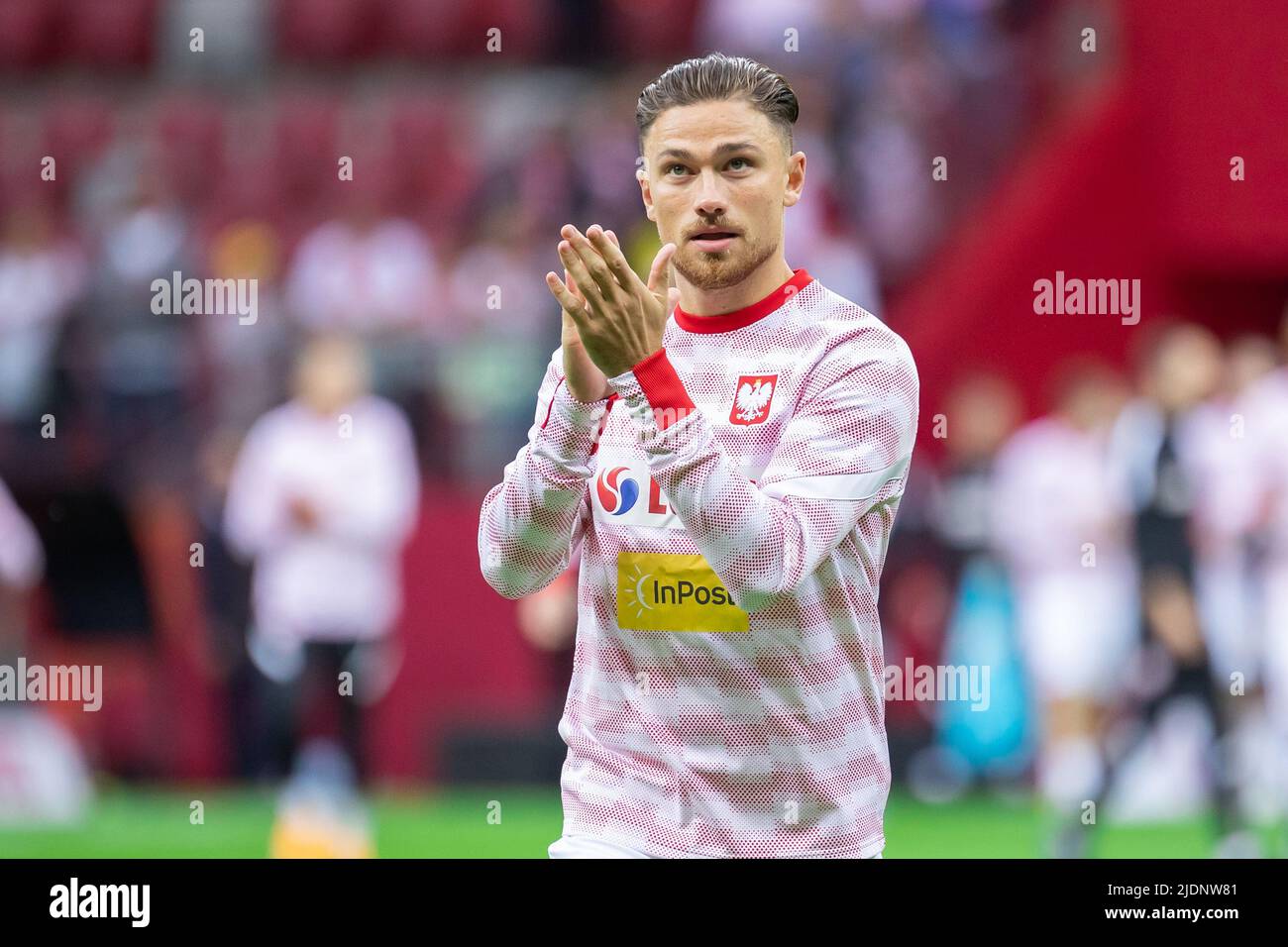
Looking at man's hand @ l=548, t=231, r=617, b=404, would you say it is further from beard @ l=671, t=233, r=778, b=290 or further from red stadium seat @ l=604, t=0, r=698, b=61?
red stadium seat @ l=604, t=0, r=698, b=61

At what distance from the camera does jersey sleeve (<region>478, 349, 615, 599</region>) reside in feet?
13.2

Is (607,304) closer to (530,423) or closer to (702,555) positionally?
(702,555)

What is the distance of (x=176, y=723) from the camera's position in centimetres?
1133

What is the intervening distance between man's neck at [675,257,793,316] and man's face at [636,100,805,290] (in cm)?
3

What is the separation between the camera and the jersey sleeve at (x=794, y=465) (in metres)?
3.68

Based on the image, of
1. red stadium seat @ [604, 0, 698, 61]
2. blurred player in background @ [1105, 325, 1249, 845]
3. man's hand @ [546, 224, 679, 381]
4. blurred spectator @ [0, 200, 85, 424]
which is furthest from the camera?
red stadium seat @ [604, 0, 698, 61]

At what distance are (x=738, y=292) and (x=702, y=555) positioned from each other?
610 mm

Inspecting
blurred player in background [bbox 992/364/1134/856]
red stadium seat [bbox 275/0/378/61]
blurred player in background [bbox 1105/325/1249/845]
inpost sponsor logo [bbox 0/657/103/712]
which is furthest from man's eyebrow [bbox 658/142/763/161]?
red stadium seat [bbox 275/0/378/61]

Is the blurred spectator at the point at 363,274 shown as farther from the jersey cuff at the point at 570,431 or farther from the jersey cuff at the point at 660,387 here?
the jersey cuff at the point at 660,387

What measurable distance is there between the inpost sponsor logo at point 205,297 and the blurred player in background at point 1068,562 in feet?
14.7

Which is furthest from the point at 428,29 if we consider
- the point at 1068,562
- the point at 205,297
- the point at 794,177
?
the point at 794,177

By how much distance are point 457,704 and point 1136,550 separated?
12.3 feet

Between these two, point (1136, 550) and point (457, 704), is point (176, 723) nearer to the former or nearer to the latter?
point (457, 704)
